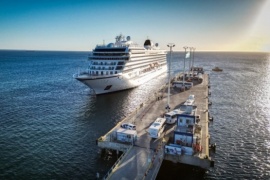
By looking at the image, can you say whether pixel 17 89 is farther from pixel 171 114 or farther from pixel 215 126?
pixel 215 126

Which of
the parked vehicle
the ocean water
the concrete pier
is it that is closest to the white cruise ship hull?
the ocean water

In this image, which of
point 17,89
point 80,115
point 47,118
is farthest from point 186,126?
point 17,89

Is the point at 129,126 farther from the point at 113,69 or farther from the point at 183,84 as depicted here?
the point at 183,84

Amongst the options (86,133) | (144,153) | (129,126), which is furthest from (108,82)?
(144,153)

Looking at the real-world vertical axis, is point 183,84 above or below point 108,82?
below

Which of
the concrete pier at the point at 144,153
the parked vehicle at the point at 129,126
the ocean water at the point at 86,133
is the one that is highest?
the parked vehicle at the point at 129,126

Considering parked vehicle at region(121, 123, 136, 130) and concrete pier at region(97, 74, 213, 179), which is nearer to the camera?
concrete pier at region(97, 74, 213, 179)

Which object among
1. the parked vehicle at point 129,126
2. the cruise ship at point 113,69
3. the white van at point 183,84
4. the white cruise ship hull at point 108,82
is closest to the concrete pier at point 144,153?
the parked vehicle at point 129,126

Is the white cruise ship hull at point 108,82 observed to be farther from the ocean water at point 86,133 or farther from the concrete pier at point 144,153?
the concrete pier at point 144,153

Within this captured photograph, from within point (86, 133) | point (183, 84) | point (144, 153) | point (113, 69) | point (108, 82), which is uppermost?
point (113, 69)

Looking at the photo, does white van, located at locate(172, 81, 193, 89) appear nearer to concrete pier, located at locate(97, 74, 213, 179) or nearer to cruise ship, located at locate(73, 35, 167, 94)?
cruise ship, located at locate(73, 35, 167, 94)

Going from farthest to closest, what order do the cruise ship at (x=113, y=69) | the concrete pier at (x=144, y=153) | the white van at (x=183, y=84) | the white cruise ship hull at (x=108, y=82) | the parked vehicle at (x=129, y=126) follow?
the white van at (x=183, y=84), the cruise ship at (x=113, y=69), the white cruise ship hull at (x=108, y=82), the parked vehicle at (x=129, y=126), the concrete pier at (x=144, y=153)
